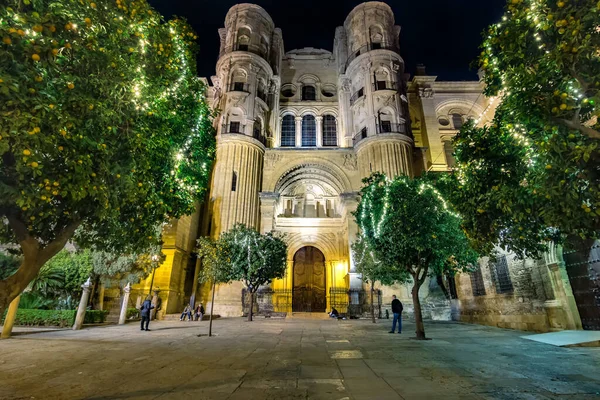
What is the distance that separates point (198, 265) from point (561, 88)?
2091 centimetres

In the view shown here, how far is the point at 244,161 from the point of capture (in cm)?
2345

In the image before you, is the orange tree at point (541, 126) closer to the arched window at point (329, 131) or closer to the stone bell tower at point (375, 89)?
the stone bell tower at point (375, 89)

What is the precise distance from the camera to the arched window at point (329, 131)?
28.5m

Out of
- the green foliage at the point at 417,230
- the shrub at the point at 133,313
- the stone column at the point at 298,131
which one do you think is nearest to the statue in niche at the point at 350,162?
the stone column at the point at 298,131

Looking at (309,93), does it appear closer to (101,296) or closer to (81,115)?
(101,296)

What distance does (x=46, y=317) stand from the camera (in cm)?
1262

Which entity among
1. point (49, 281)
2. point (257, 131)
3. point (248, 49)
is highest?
point (248, 49)

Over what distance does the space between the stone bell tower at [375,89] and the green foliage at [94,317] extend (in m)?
19.1

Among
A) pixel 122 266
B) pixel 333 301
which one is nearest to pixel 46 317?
pixel 122 266

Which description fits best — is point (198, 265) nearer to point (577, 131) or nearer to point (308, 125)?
point (308, 125)

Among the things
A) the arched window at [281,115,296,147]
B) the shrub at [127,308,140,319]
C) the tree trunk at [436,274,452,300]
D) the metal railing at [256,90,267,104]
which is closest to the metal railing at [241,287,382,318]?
the tree trunk at [436,274,452,300]

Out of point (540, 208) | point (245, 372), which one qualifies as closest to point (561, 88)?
point (540, 208)

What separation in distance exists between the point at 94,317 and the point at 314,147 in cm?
1913

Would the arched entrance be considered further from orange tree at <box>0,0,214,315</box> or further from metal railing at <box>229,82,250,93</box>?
orange tree at <box>0,0,214,315</box>
